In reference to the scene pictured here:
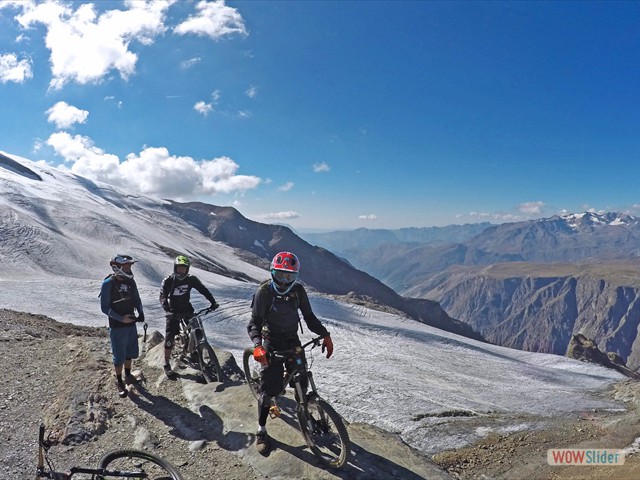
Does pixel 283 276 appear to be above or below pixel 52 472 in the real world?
above

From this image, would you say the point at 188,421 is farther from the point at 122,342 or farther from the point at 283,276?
the point at 283,276

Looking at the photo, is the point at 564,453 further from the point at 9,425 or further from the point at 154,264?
the point at 154,264

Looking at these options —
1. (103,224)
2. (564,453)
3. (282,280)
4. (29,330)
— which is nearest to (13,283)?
(29,330)

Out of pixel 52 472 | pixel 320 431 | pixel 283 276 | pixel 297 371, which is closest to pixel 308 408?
pixel 320 431

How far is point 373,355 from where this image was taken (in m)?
32.0

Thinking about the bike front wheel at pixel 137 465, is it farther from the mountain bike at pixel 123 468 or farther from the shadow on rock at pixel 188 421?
the shadow on rock at pixel 188 421

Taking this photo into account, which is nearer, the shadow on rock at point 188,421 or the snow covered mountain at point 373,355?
the shadow on rock at point 188,421

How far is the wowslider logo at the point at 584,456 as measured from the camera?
997 centimetres

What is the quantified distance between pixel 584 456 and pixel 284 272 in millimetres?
9852

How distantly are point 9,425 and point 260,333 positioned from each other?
609 centimetres

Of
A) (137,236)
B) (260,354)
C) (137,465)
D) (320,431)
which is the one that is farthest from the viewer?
(137,236)

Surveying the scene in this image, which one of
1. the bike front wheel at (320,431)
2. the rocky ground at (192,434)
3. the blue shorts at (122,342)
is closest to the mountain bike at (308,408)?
the bike front wheel at (320,431)

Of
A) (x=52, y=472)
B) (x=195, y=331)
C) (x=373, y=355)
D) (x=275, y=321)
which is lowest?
(x=373, y=355)

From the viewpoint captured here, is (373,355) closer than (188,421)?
No
